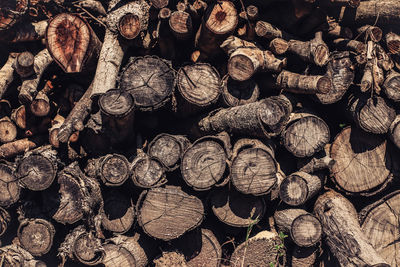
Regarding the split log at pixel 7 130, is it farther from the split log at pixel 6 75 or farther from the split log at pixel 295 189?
the split log at pixel 295 189

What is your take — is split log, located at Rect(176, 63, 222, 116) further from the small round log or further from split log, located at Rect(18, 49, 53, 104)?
split log, located at Rect(18, 49, 53, 104)

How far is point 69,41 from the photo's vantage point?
413 centimetres

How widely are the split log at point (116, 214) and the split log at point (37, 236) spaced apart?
2.40ft

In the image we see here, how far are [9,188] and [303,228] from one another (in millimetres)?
4206

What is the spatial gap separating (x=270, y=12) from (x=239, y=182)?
2794 mm

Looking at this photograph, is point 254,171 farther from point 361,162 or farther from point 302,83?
point 361,162

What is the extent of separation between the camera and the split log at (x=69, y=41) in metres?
4.06

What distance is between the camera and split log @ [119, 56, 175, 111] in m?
3.99

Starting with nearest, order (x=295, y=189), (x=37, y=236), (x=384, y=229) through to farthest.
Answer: (x=295, y=189) → (x=37, y=236) → (x=384, y=229)

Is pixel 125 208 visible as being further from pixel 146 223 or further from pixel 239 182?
pixel 239 182

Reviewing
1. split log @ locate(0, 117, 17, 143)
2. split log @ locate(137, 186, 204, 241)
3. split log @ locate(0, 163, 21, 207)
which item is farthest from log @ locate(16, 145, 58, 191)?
split log @ locate(137, 186, 204, 241)

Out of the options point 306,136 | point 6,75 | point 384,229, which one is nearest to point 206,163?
point 306,136

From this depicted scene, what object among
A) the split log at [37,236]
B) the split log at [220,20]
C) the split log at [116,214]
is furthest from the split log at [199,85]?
the split log at [37,236]

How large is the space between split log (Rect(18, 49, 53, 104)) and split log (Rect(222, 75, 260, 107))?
9.26 feet
